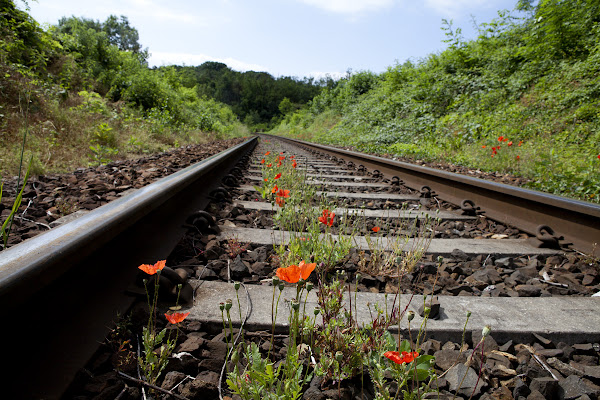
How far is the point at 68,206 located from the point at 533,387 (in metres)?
2.69

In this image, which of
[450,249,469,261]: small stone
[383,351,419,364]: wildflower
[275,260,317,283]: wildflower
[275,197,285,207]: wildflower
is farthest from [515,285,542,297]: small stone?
[275,197,285,207]: wildflower

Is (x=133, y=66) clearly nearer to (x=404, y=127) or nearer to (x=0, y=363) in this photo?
(x=404, y=127)

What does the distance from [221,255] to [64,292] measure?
36.7 inches

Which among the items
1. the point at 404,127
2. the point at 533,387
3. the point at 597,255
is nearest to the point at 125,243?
the point at 533,387

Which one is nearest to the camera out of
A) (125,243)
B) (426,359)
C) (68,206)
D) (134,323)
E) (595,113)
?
(426,359)

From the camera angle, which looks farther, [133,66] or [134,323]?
[133,66]

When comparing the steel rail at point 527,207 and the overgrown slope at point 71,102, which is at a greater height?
the overgrown slope at point 71,102

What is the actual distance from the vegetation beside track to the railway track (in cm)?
171

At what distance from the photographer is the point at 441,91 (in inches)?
449

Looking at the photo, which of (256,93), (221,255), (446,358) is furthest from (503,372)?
(256,93)

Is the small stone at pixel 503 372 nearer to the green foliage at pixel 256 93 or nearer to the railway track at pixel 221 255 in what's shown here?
the railway track at pixel 221 255

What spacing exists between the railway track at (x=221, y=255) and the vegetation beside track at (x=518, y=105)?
1.71 meters

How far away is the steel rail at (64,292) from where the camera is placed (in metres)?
0.81

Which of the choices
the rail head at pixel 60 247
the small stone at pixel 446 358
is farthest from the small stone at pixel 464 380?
the rail head at pixel 60 247
